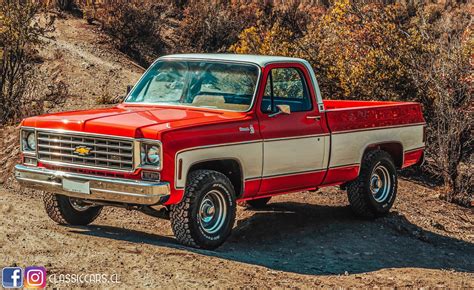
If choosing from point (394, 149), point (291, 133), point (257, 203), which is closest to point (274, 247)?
point (291, 133)

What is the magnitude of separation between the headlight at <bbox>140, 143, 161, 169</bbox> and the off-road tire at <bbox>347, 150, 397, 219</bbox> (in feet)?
11.7

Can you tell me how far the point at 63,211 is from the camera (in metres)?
9.20

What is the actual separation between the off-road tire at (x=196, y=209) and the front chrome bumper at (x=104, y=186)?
1.26ft

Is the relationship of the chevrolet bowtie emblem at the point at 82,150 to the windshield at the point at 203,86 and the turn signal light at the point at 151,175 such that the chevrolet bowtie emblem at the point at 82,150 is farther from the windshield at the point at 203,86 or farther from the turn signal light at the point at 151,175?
the windshield at the point at 203,86

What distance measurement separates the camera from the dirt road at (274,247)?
739 centimetres

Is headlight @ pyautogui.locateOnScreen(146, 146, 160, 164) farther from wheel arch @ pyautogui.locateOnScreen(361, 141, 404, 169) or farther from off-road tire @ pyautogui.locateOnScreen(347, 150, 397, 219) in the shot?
wheel arch @ pyautogui.locateOnScreen(361, 141, 404, 169)

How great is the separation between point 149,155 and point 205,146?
0.59 metres

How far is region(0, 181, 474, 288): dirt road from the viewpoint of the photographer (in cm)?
739

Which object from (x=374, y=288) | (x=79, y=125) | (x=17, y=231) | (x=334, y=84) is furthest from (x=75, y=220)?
(x=334, y=84)

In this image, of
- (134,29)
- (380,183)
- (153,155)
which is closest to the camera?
(153,155)

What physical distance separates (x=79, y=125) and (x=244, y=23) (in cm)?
1835

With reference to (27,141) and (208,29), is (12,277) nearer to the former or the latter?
(27,141)

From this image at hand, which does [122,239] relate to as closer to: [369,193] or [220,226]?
[220,226]

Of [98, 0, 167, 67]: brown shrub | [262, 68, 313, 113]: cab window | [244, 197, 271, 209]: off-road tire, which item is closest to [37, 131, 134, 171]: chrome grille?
[262, 68, 313, 113]: cab window
